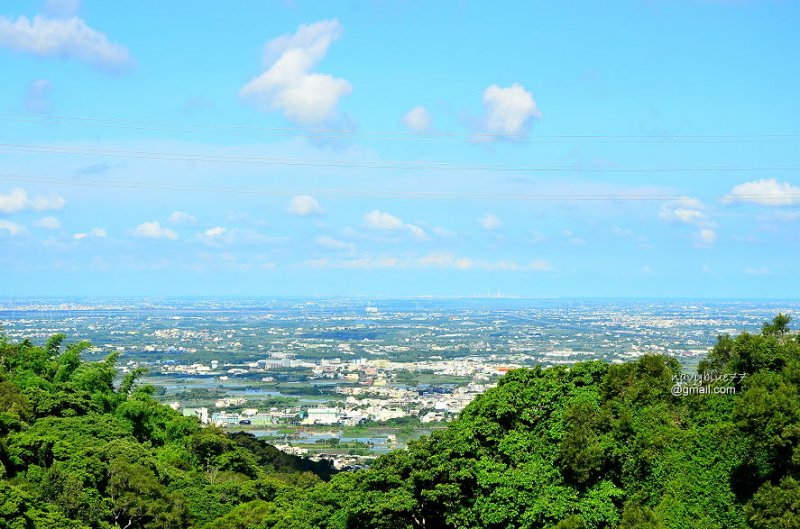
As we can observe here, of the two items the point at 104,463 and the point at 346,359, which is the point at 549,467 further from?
the point at 346,359

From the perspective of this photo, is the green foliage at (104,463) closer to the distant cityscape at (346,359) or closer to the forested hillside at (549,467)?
the forested hillside at (549,467)

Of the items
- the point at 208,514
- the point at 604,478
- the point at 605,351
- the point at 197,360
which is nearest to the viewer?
the point at 604,478

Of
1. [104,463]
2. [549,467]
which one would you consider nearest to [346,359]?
[104,463]

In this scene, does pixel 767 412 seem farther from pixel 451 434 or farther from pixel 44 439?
pixel 44 439

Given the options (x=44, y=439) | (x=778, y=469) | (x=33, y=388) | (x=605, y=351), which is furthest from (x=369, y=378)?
(x=778, y=469)

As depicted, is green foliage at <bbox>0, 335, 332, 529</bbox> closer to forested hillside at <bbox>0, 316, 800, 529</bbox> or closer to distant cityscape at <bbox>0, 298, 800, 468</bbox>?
forested hillside at <bbox>0, 316, 800, 529</bbox>

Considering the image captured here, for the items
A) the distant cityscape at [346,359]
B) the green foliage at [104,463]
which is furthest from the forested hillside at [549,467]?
the distant cityscape at [346,359]
